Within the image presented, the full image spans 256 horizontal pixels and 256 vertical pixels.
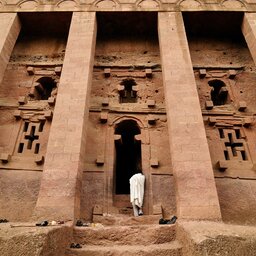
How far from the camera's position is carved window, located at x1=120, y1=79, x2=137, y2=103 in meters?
8.77

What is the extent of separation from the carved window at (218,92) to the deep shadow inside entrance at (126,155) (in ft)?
9.58

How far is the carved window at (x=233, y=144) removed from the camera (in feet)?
23.7

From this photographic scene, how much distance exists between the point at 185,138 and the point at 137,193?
167 centimetres

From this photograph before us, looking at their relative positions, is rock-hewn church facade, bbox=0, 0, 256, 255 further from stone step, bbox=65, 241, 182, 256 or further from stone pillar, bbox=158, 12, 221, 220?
stone step, bbox=65, 241, 182, 256

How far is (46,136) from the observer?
7.54m

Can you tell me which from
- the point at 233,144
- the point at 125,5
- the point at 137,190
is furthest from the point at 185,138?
the point at 125,5

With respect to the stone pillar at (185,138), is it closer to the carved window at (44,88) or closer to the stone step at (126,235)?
the stone step at (126,235)

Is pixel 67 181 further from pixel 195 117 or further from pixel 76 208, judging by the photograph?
pixel 195 117

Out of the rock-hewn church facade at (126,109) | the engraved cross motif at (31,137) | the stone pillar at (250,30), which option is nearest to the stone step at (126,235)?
the rock-hewn church facade at (126,109)

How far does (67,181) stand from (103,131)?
7.70 feet

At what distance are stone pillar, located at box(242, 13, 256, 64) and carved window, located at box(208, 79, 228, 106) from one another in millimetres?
1231

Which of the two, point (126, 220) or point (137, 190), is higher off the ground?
point (137, 190)

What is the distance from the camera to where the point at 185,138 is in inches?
245

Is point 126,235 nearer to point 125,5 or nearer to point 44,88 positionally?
point 44,88
